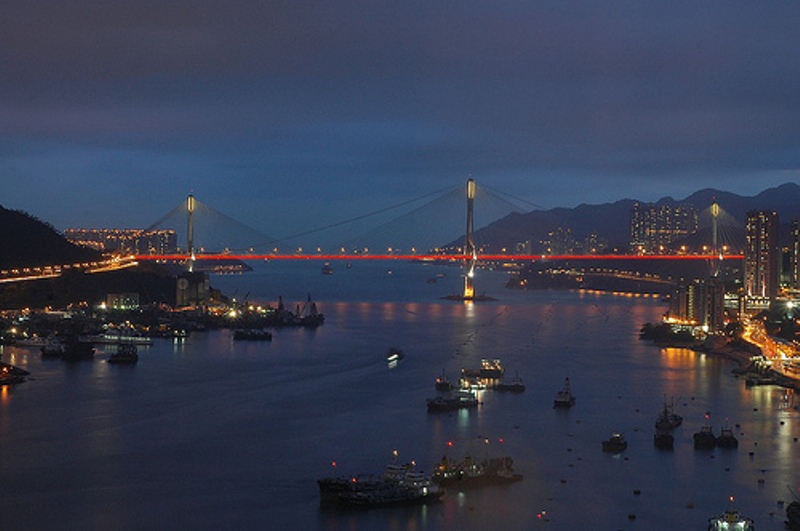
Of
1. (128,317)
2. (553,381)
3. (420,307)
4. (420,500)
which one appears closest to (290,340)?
(128,317)

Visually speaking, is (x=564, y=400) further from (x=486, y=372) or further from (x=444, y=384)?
(x=486, y=372)

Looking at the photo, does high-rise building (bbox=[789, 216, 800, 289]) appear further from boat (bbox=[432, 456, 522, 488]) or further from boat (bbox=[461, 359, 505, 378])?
boat (bbox=[432, 456, 522, 488])

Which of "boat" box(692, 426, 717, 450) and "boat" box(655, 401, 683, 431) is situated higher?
"boat" box(655, 401, 683, 431)

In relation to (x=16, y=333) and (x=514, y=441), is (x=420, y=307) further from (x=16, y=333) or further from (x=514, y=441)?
(x=514, y=441)

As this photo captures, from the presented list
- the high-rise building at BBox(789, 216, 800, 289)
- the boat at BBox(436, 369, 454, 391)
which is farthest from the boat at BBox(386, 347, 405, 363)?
the high-rise building at BBox(789, 216, 800, 289)

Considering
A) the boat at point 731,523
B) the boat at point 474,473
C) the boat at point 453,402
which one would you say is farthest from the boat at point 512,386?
the boat at point 731,523

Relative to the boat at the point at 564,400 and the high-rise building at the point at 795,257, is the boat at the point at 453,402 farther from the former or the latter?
the high-rise building at the point at 795,257
